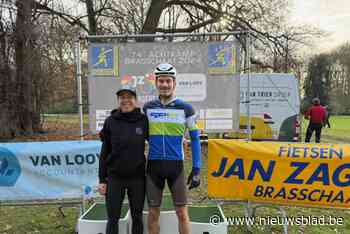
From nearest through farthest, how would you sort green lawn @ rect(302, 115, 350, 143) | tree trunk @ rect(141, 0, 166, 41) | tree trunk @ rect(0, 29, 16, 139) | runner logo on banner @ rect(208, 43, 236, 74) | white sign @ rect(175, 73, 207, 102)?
runner logo on banner @ rect(208, 43, 236, 74), white sign @ rect(175, 73, 207, 102), tree trunk @ rect(0, 29, 16, 139), tree trunk @ rect(141, 0, 166, 41), green lawn @ rect(302, 115, 350, 143)

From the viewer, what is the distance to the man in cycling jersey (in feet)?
10.5

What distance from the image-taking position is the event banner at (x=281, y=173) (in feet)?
12.5

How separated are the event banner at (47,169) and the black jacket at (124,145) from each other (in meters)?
1.05

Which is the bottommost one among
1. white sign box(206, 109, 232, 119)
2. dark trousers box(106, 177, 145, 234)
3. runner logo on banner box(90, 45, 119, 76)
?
dark trousers box(106, 177, 145, 234)

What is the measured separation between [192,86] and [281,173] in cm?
206

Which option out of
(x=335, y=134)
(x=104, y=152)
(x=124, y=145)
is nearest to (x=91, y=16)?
(x=104, y=152)

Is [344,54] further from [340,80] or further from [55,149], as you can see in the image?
[55,149]

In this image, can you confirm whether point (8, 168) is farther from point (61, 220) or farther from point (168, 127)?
point (168, 127)

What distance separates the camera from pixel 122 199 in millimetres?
3186

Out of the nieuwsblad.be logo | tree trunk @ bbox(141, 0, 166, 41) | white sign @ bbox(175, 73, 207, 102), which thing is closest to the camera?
the nieuwsblad.be logo

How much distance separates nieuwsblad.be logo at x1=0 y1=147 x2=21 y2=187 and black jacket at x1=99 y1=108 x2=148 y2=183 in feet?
5.57

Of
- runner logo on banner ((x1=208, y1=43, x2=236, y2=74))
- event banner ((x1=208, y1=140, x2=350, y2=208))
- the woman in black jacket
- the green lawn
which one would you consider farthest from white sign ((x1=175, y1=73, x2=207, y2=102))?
the green lawn

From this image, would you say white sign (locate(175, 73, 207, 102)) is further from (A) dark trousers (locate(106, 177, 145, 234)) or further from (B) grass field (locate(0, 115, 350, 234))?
(A) dark trousers (locate(106, 177, 145, 234))

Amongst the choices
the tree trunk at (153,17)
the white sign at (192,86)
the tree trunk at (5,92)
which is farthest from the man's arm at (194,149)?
the tree trunk at (5,92)
